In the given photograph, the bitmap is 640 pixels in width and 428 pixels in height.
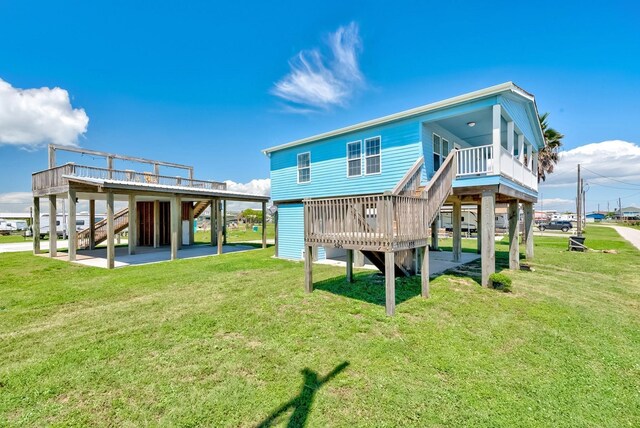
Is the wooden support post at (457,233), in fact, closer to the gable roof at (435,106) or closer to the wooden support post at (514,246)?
the wooden support post at (514,246)

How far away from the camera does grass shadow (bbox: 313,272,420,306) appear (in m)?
6.42

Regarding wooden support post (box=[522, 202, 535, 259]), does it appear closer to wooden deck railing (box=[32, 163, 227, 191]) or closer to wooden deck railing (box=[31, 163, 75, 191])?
wooden deck railing (box=[32, 163, 227, 191])

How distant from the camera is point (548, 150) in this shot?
23.1 metres

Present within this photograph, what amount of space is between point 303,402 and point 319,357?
943mm

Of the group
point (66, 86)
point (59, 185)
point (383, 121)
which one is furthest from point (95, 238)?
point (383, 121)

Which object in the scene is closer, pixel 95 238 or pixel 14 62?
pixel 14 62

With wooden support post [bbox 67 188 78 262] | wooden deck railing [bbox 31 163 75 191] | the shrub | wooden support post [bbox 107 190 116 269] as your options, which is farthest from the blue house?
wooden deck railing [bbox 31 163 75 191]

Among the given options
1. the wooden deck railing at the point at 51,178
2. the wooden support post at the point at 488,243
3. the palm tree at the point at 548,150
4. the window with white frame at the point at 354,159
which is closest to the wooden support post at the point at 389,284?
the wooden support post at the point at 488,243

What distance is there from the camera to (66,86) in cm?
1500

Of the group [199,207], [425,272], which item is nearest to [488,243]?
[425,272]

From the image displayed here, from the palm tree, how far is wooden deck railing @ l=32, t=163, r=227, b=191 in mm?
25724

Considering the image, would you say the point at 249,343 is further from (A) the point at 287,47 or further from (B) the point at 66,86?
(B) the point at 66,86

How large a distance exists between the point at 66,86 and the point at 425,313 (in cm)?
2032

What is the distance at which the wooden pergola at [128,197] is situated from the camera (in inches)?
452
